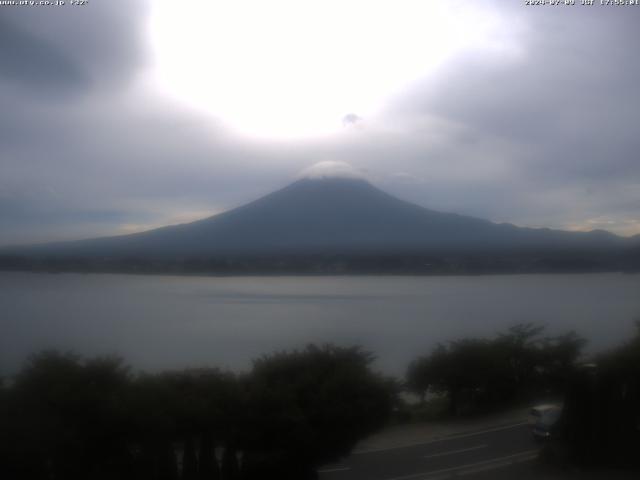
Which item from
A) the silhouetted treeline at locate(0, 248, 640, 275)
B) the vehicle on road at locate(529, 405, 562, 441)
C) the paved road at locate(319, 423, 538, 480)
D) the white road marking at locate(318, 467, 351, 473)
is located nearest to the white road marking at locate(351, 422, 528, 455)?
the paved road at locate(319, 423, 538, 480)

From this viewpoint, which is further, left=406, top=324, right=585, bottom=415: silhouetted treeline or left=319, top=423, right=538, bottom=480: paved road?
left=406, top=324, right=585, bottom=415: silhouetted treeline

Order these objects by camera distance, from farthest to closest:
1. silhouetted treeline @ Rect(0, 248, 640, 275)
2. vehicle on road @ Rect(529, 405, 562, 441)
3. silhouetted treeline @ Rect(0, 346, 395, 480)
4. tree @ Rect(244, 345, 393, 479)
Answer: silhouetted treeline @ Rect(0, 248, 640, 275) < vehicle on road @ Rect(529, 405, 562, 441) < tree @ Rect(244, 345, 393, 479) < silhouetted treeline @ Rect(0, 346, 395, 480)

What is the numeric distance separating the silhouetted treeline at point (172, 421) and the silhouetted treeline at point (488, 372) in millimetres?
980

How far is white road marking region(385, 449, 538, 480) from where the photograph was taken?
17.9 ft

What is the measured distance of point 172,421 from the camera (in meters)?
5.31

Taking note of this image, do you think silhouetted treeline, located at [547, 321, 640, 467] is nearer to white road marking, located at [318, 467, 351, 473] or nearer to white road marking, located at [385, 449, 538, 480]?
white road marking, located at [385, 449, 538, 480]

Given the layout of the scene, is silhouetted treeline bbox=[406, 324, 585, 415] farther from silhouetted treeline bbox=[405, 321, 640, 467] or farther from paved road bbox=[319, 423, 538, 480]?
paved road bbox=[319, 423, 538, 480]

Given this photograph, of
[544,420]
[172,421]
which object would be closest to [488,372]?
[544,420]

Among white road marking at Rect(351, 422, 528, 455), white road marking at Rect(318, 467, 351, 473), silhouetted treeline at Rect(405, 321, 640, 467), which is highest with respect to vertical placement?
silhouetted treeline at Rect(405, 321, 640, 467)

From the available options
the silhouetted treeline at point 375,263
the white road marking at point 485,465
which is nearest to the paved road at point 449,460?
the white road marking at point 485,465

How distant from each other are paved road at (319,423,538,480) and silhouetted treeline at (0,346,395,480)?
23cm

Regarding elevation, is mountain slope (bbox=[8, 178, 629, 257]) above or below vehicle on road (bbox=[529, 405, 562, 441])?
above

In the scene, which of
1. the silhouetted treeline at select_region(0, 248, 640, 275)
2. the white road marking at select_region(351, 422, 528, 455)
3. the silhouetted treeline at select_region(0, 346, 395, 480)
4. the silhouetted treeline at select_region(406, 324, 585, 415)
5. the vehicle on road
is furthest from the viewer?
the silhouetted treeline at select_region(0, 248, 640, 275)

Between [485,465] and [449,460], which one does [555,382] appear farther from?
[449,460]
